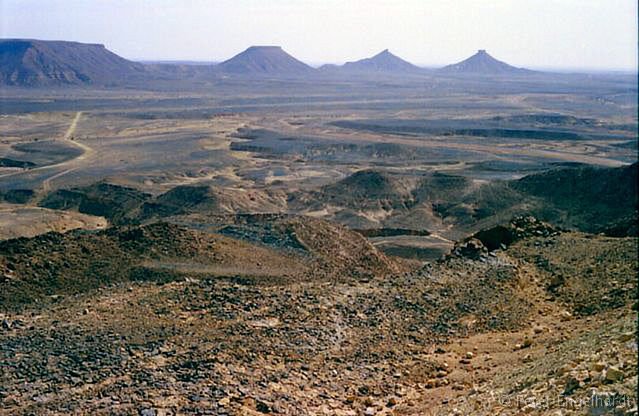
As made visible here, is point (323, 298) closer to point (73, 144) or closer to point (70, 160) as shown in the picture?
point (70, 160)

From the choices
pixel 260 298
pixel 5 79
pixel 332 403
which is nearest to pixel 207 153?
pixel 260 298

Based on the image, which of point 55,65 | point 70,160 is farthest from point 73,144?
point 55,65

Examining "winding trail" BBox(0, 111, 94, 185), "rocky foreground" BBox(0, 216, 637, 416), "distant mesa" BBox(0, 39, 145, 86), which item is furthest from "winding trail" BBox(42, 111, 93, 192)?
"distant mesa" BBox(0, 39, 145, 86)

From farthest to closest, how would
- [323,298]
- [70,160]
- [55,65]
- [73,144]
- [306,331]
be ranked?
[55,65], [73,144], [70,160], [323,298], [306,331]

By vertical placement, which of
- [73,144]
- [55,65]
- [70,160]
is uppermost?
[55,65]

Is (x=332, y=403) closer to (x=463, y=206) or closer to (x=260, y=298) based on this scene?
(x=260, y=298)

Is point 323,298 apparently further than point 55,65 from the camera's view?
No

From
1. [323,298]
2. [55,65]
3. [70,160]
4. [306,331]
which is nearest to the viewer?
[306,331]
